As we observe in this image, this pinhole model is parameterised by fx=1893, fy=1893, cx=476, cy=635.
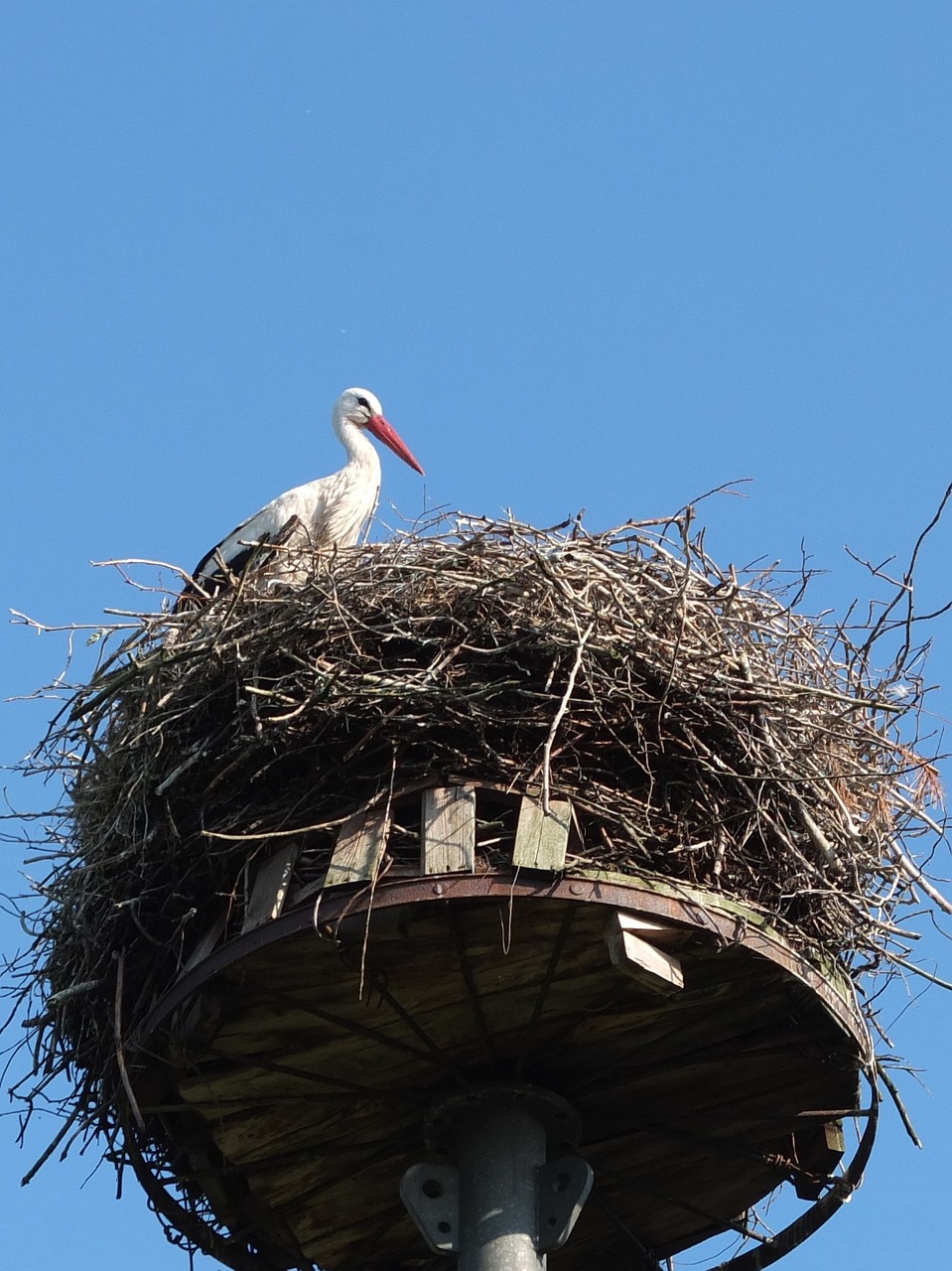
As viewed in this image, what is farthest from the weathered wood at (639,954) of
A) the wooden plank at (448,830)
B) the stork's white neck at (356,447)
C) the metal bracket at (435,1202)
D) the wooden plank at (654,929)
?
the stork's white neck at (356,447)

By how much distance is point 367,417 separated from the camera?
35.4 ft

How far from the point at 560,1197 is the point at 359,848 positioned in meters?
1.14

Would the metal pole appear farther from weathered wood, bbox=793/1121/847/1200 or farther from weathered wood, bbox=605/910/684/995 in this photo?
weathered wood, bbox=793/1121/847/1200

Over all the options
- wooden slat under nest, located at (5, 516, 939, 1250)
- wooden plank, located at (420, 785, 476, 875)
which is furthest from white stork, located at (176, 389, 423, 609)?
wooden plank, located at (420, 785, 476, 875)

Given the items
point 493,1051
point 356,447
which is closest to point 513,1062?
point 493,1051

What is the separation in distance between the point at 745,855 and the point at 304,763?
1374 mm

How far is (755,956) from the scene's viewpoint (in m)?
5.31

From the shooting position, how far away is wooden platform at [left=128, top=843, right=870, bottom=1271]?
519 centimetres

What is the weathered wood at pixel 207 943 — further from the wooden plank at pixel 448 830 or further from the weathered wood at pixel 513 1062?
the wooden plank at pixel 448 830

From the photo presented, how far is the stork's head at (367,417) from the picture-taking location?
1077 cm

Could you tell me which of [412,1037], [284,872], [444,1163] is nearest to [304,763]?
[284,872]

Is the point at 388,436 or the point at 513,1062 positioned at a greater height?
the point at 388,436

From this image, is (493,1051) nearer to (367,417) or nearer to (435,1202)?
(435,1202)

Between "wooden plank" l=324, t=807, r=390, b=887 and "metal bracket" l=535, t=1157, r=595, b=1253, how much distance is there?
105 cm
